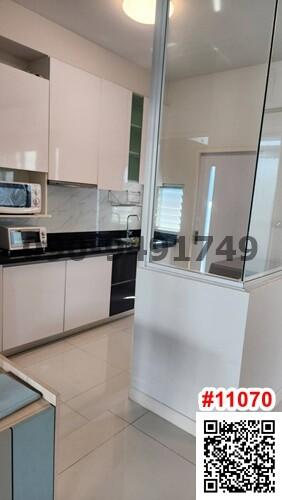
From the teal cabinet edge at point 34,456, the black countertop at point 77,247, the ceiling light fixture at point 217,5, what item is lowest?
the teal cabinet edge at point 34,456

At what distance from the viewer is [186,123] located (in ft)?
12.5

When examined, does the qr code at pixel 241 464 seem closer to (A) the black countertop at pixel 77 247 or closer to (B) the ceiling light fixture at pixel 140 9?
(A) the black countertop at pixel 77 247

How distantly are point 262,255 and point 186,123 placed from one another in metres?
2.05

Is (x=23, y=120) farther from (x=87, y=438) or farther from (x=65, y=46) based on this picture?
(x=87, y=438)

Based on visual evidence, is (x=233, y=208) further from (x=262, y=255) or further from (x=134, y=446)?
(x=134, y=446)

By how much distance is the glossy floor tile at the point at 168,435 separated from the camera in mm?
1821

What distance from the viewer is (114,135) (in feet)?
11.3

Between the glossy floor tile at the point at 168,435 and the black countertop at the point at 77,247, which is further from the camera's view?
the black countertop at the point at 77,247

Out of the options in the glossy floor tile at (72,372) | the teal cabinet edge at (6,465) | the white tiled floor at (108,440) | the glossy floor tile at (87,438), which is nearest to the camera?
the teal cabinet edge at (6,465)

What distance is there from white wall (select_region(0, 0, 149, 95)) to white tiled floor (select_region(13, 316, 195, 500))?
257cm

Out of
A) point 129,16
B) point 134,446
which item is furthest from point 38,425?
point 129,16

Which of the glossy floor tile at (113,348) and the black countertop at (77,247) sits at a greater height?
the black countertop at (77,247)

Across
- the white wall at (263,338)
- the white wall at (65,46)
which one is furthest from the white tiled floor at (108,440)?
the white wall at (65,46)

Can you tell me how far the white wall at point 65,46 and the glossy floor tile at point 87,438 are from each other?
2.83 metres
